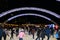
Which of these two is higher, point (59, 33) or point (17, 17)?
point (17, 17)

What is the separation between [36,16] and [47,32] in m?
31.4

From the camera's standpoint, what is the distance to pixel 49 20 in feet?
163

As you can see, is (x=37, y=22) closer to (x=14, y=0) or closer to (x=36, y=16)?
(x=36, y=16)

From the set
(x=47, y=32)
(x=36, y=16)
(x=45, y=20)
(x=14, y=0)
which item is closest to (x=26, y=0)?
(x=14, y=0)

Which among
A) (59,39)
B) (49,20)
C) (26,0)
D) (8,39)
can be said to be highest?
(49,20)

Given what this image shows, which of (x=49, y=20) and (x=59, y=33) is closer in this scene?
(x=59, y=33)

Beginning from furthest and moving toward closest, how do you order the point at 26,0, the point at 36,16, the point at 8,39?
the point at 36,16 < the point at 26,0 < the point at 8,39

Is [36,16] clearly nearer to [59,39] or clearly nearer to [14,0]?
[14,0]

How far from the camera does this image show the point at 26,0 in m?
23.5

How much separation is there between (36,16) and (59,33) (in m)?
32.6

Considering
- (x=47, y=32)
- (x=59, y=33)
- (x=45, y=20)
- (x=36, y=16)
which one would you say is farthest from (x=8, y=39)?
(x=45, y=20)

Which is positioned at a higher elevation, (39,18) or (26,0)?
(39,18)

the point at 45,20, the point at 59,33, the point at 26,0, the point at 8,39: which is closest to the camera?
the point at 59,33

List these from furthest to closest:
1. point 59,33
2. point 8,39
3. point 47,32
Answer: point 8,39, point 47,32, point 59,33
